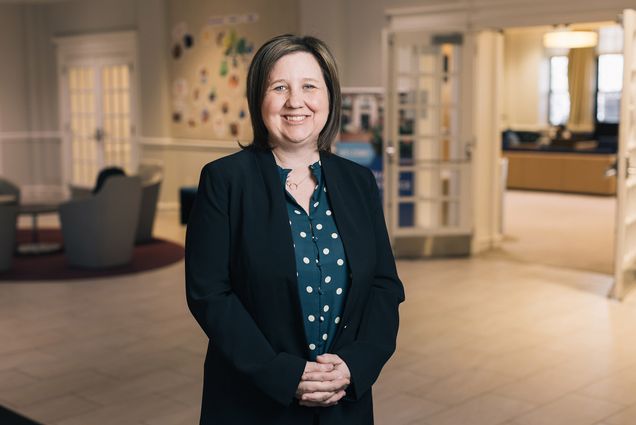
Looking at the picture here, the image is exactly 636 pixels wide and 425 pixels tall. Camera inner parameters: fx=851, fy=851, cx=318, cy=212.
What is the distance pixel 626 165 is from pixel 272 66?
4.96m

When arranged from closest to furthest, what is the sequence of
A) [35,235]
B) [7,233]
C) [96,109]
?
1. [7,233]
2. [35,235]
3. [96,109]

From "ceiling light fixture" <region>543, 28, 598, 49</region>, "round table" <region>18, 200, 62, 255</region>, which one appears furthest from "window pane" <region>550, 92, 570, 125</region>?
"round table" <region>18, 200, 62, 255</region>

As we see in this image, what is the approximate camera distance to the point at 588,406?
435 cm

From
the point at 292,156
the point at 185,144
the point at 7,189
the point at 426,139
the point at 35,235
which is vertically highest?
the point at 292,156

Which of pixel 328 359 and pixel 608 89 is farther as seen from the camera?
pixel 608 89

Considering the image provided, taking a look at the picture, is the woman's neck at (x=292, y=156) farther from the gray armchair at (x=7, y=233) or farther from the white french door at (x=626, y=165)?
the gray armchair at (x=7, y=233)

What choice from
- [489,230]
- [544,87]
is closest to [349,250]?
[489,230]

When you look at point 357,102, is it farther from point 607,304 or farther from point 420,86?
point 607,304

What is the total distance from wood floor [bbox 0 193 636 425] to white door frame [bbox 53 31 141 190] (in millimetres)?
5075

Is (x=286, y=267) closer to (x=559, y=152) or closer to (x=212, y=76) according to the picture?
(x=212, y=76)

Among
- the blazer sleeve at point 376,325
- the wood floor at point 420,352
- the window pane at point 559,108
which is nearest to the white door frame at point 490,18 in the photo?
the wood floor at point 420,352

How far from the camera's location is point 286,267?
198 centimetres

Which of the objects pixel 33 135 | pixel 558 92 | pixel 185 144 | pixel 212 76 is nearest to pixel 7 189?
pixel 185 144

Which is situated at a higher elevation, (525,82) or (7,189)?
(525,82)
